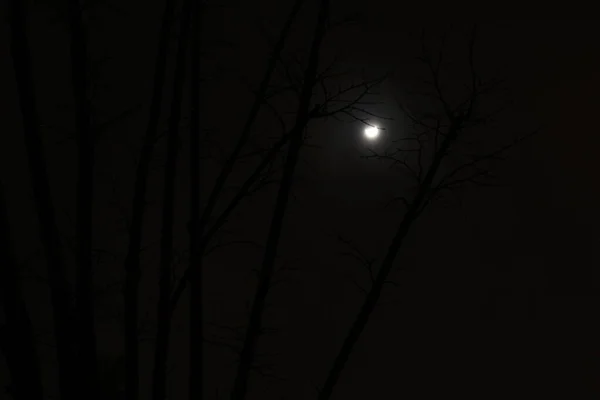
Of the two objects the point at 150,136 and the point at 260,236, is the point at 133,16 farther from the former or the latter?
the point at 150,136

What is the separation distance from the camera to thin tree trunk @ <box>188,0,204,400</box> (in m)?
0.56

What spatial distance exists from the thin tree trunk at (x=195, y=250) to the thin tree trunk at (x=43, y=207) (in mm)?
104

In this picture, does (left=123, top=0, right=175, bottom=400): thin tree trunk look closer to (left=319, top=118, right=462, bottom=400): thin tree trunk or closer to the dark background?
(left=319, top=118, right=462, bottom=400): thin tree trunk

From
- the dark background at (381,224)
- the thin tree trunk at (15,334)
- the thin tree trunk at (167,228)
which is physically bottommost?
the thin tree trunk at (15,334)

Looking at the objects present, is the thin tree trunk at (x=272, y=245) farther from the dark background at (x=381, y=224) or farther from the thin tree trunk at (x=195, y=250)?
the dark background at (x=381, y=224)

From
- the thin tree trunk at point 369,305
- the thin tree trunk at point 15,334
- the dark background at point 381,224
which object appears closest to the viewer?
the thin tree trunk at point 15,334

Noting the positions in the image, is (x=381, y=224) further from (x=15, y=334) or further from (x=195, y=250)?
(x=15, y=334)

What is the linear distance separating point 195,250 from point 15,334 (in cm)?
17

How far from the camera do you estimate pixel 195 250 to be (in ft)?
1.89

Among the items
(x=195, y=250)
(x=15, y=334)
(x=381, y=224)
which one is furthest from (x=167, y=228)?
(x=381, y=224)

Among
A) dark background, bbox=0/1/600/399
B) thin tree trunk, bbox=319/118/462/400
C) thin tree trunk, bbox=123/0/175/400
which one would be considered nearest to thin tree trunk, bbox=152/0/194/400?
thin tree trunk, bbox=123/0/175/400

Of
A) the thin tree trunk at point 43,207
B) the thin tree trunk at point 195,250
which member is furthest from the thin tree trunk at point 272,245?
the thin tree trunk at point 43,207

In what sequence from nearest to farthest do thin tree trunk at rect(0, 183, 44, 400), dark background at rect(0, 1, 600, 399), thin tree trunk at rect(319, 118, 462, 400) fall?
thin tree trunk at rect(0, 183, 44, 400) < thin tree trunk at rect(319, 118, 462, 400) < dark background at rect(0, 1, 600, 399)

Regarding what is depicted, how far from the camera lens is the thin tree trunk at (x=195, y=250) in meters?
0.56
